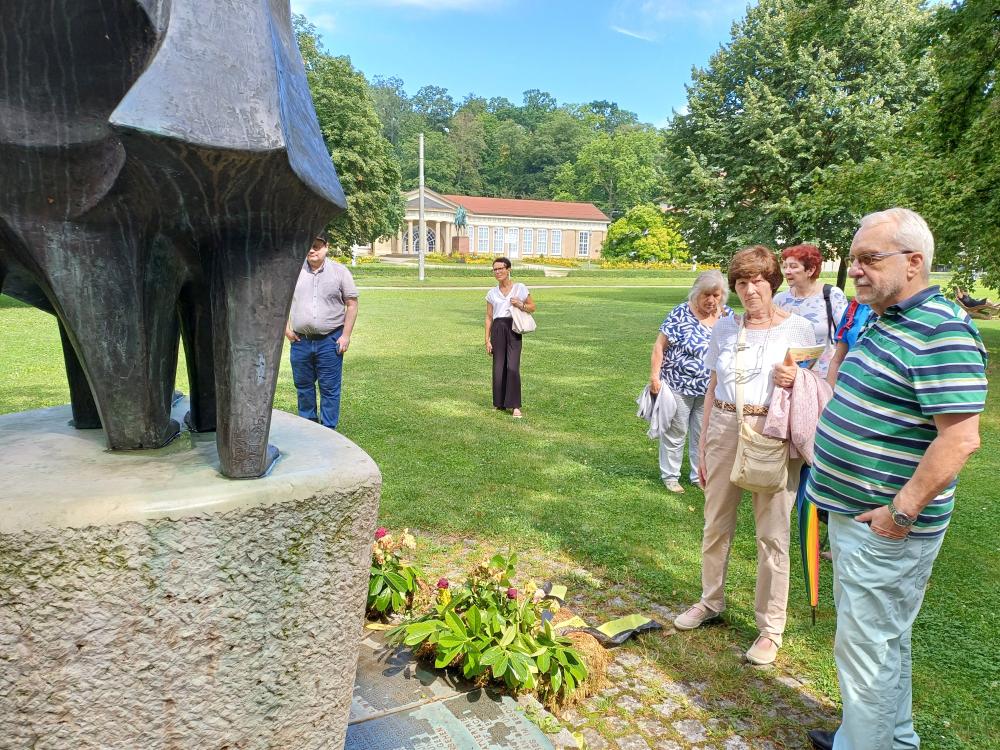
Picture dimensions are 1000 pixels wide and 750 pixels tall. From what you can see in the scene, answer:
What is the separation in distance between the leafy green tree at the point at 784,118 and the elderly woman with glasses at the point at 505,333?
14271 millimetres

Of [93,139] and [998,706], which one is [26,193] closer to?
[93,139]

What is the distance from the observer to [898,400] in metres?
2.25

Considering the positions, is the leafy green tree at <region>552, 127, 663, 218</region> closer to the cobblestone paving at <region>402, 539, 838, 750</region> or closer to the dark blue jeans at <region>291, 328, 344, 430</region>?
the dark blue jeans at <region>291, 328, 344, 430</region>

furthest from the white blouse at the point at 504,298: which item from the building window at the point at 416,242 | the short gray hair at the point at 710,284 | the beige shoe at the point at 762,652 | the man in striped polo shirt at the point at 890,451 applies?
the building window at the point at 416,242

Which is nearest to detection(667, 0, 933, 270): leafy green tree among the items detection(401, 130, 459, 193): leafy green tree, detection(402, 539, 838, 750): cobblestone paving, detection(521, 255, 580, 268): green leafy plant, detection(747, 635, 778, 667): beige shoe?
detection(747, 635, 778, 667): beige shoe

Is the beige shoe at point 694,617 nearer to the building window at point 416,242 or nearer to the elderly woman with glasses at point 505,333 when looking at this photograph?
the elderly woman with glasses at point 505,333

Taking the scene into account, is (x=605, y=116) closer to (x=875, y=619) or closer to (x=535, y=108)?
(x=535, y=108)

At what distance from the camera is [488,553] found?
444 centimetres

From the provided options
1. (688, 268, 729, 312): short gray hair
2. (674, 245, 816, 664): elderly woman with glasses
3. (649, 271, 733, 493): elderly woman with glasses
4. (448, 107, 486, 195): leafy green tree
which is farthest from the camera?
(448, 107, 486, 195): leafy green tree

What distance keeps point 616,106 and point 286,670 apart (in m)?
123

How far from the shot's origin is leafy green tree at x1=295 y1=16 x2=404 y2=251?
3647cm

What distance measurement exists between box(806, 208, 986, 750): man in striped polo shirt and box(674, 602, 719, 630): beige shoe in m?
1.14

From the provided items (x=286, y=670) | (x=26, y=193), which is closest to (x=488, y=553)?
(x=286, y=670)

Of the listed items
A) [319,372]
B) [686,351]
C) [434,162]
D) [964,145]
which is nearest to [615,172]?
[434,162]
